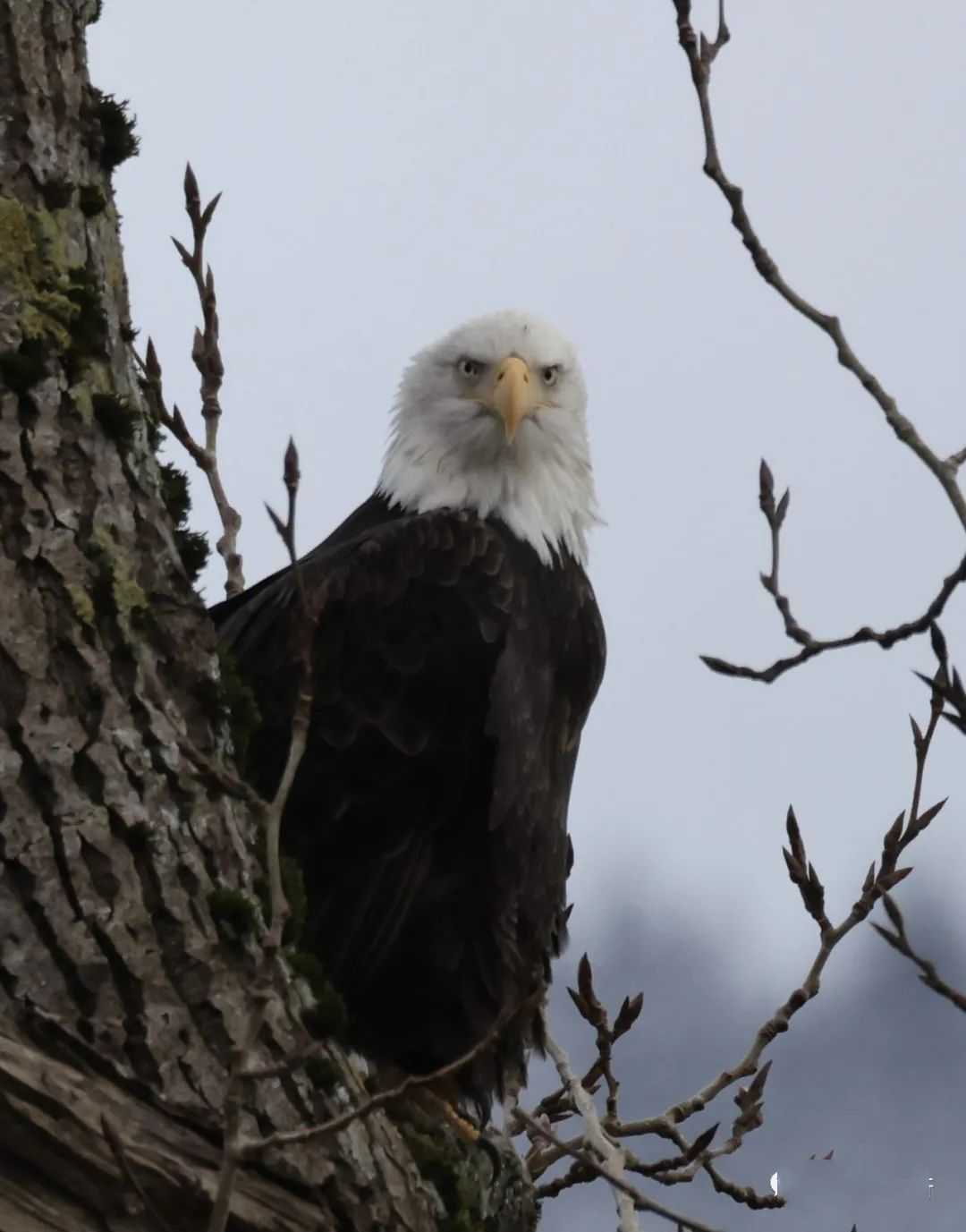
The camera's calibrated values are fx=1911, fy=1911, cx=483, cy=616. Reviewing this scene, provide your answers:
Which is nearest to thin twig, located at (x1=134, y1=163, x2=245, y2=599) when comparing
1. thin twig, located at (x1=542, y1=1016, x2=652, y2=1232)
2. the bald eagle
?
the bald eagle

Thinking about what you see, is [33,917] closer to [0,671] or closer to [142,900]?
[142,900]

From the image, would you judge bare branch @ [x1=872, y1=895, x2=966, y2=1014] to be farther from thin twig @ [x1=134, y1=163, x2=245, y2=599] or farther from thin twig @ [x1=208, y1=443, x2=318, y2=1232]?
thin twig @ [x1=134, y1=163, x2=245, y2=599]

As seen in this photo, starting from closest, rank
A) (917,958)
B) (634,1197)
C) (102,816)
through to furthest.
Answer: (917,958) < (102,816) < (634,1197)

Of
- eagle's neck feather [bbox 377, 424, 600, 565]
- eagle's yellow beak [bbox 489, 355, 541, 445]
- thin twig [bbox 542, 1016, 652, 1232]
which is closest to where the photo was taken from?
thin twig [bbox 542, 1016, 652, 1232]

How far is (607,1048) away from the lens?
158 inches

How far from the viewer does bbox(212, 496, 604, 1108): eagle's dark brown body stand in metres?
3.74

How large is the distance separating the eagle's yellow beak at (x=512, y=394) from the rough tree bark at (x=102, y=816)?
69.6 inches

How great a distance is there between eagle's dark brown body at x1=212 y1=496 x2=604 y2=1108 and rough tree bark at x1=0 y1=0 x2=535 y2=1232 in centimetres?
91

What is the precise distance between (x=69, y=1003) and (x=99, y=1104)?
0.13m

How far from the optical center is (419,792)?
3775mm

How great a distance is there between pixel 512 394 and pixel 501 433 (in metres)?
0.10

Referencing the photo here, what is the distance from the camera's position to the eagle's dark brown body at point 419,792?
3.74 meters

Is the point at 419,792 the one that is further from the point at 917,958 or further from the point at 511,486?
the point at 917,958

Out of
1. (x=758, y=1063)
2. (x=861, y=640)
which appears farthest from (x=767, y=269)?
(x=758, y=1063)
